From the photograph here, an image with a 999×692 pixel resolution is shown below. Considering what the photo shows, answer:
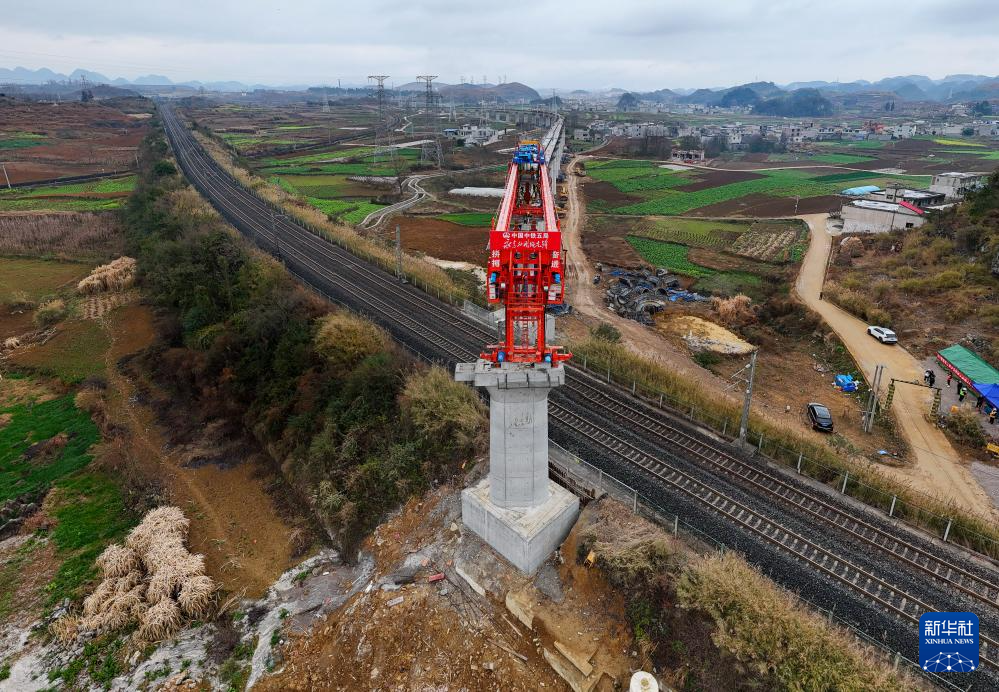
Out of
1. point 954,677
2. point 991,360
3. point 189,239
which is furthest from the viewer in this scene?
point 189,239

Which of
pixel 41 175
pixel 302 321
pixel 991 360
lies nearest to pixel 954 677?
pixel 991 360

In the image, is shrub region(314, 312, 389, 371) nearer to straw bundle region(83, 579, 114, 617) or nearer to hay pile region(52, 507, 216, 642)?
hay pile region(52, 507, 216, 642)

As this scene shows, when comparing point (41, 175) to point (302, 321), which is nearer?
point (302, 321)

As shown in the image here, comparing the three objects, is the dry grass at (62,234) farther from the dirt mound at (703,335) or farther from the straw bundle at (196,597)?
the dirt mound at (703,335)

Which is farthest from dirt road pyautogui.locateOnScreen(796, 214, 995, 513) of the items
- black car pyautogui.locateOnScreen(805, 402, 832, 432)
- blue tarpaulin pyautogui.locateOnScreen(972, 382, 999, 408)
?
black car pyautogui.locateOnScreen(805, 402, 832, 432)

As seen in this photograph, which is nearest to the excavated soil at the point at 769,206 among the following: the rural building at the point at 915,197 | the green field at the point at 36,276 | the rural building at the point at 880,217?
the rural building at the point at 915,197

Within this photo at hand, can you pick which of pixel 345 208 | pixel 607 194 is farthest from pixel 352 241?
pixel 607 194

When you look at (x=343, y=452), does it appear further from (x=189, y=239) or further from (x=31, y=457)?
(x=189, y=239)
